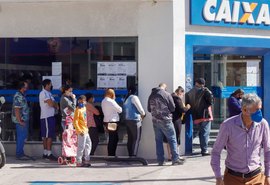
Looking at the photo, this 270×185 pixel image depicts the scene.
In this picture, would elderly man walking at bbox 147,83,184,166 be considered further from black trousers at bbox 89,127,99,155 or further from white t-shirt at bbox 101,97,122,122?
black trousers at bbox 89,127,99,155

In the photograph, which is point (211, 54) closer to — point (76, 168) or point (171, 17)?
point (171, 17)

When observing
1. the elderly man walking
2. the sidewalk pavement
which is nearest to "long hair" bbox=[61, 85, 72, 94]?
the sidewalk pavement

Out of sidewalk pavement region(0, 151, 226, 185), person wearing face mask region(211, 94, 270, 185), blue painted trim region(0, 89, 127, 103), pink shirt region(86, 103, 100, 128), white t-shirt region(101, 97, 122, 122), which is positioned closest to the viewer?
person wearing face mask region(211, 94, 270, 185)

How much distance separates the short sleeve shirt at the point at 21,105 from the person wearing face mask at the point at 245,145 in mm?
7497

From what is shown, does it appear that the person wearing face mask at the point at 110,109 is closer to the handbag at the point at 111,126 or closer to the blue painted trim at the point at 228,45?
the handbag at the point at 111,126

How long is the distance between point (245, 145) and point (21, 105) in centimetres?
776

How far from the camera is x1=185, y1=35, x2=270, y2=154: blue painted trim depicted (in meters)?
12.6

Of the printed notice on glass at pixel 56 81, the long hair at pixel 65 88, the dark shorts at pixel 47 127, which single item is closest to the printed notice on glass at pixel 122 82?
the long hair at pixel 65 88

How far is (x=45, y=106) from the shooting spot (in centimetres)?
1203

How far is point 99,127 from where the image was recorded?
12.1 m

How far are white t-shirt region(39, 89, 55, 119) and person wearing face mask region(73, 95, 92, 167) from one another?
46.3 inches

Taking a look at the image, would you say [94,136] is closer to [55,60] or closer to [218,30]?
[55,60]

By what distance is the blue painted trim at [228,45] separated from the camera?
12578 mm

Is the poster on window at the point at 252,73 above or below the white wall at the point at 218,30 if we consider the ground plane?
below
